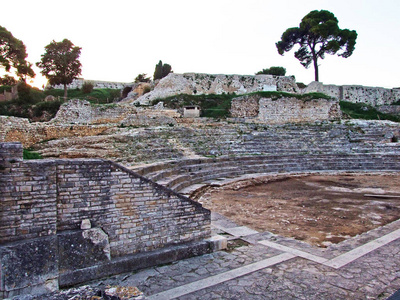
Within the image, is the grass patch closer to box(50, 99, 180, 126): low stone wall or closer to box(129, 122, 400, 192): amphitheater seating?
box(129, 122, 400, 192): amphitheater seating

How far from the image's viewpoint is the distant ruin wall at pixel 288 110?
22.4 meters

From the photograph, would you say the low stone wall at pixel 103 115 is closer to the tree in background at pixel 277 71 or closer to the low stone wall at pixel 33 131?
the low stone wall at pixel 33 131

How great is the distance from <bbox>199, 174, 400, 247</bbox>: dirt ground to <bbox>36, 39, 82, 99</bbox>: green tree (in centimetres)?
2184

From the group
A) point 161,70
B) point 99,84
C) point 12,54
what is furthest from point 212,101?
point 99,84

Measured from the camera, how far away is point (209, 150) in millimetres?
14664

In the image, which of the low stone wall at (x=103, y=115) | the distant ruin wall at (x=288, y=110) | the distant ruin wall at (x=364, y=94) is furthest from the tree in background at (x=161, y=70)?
the distant ruin wall at (x=364, y=94)

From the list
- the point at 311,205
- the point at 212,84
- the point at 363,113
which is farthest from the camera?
the point at 212,84

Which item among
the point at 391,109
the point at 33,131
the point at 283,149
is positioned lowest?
the point at 283,149

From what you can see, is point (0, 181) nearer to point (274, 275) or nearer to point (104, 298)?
point (104, 298)

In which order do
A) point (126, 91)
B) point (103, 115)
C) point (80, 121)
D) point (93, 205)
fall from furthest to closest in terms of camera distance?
point (126, 91), point (103, 115), point (80, 121), point (93, 205)

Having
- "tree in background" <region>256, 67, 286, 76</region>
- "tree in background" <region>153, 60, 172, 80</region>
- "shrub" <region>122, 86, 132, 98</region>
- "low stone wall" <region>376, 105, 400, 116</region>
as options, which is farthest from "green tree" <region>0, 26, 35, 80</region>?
"low stone wall" <region>376, 105, 400, 116</region>

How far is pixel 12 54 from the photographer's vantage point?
26.4m

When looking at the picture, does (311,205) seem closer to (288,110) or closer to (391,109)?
(288,110)

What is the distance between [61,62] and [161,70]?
15242 millimetres
